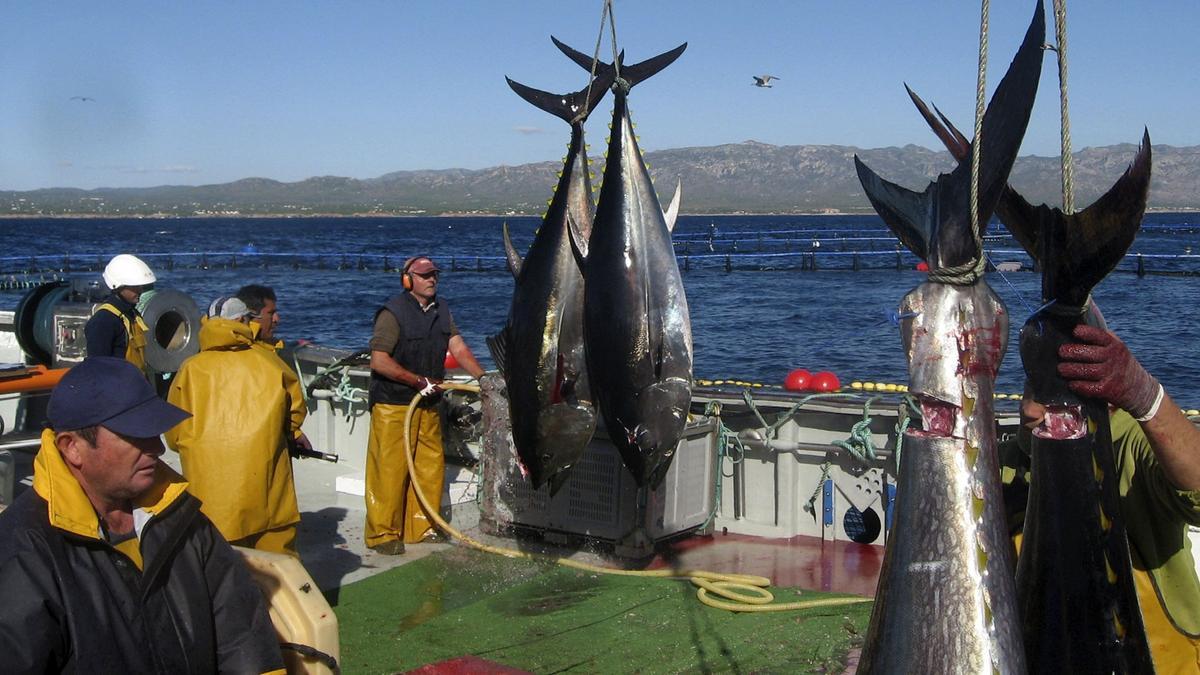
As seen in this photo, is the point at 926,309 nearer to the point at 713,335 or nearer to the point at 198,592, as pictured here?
the point at 198,592

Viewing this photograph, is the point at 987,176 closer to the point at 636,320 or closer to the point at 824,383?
the point at 636,320

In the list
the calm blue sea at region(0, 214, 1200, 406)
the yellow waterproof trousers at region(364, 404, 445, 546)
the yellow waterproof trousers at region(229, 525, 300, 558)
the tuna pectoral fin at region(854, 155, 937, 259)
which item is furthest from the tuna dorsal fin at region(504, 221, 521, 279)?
the calm blue sea at region(0, 214, 1200, 406)

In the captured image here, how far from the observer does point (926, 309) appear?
2.14 metres

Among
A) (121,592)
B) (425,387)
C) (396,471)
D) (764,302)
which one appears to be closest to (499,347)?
(425,387)

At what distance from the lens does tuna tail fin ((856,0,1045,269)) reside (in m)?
2.02

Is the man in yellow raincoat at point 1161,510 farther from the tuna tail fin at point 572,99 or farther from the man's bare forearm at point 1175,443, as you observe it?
the tuna tail fin at point 572,99

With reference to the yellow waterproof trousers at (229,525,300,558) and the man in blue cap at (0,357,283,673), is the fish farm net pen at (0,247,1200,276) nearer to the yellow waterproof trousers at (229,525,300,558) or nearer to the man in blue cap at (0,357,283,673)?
the yellow waterproof trousers at (229,525,300,558)

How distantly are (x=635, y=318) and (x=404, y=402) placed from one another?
10.7 feet

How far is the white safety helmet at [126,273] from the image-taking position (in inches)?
260

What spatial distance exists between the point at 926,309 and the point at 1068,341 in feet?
1.08

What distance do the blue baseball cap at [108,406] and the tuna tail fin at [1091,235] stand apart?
204cm

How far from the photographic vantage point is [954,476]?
2.13 meters

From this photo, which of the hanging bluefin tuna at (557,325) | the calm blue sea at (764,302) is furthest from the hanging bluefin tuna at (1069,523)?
the calm blue sea at (764,302)

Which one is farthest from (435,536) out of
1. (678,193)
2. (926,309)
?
(926,309)
